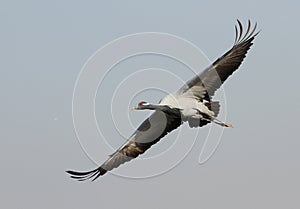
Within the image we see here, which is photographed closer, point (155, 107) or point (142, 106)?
point (155, 107)

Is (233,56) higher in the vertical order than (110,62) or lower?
lower

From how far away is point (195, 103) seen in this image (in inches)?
1282

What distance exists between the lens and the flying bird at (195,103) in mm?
32344

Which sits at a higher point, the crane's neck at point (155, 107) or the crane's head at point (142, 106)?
the crane's head at point (142, 106)

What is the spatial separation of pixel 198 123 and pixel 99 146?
3351 mm

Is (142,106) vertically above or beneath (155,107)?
above

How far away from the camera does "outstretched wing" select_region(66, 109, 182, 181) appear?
33.3 meters

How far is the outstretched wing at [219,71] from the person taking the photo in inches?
1281

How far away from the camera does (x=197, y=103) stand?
3259 cm

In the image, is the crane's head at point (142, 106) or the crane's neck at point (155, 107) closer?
the crane's neck at point (155, 107)

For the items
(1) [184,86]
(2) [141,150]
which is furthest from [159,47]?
(2) [141,150]

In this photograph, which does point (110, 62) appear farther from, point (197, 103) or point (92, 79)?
point (197, 103)

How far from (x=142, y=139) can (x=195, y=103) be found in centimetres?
257

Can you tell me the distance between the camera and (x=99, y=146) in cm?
3328
